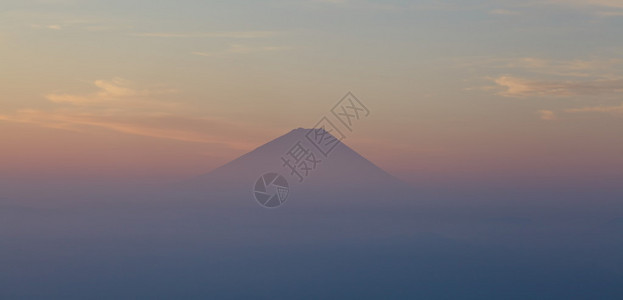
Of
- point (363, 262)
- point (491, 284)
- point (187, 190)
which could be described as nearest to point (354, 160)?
point (187, 190)

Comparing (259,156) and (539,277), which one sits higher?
(259,156)

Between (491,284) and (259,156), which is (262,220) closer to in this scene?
(491,284)

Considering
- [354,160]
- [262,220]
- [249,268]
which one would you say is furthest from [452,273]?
[354,160]

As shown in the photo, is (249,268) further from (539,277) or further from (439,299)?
(539,277)

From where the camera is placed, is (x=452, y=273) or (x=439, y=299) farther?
(x=452, y=273)

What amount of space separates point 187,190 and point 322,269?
7664cm

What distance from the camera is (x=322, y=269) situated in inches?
3312

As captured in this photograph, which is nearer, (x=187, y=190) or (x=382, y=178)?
(x=187, y=190)

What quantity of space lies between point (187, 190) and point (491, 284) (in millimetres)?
95135

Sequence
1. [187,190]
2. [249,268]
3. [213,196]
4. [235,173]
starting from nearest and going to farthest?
[249,268] < [213,196] < [187,190] < [235,173]

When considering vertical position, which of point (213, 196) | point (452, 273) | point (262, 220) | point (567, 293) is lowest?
point (567, 293)

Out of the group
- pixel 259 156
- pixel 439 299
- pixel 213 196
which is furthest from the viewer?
pixel 259 156

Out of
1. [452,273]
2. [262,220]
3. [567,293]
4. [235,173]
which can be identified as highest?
[235,173]

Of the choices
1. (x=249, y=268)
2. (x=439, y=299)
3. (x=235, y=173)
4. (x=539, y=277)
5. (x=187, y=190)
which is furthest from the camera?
(x=235, y=173)
